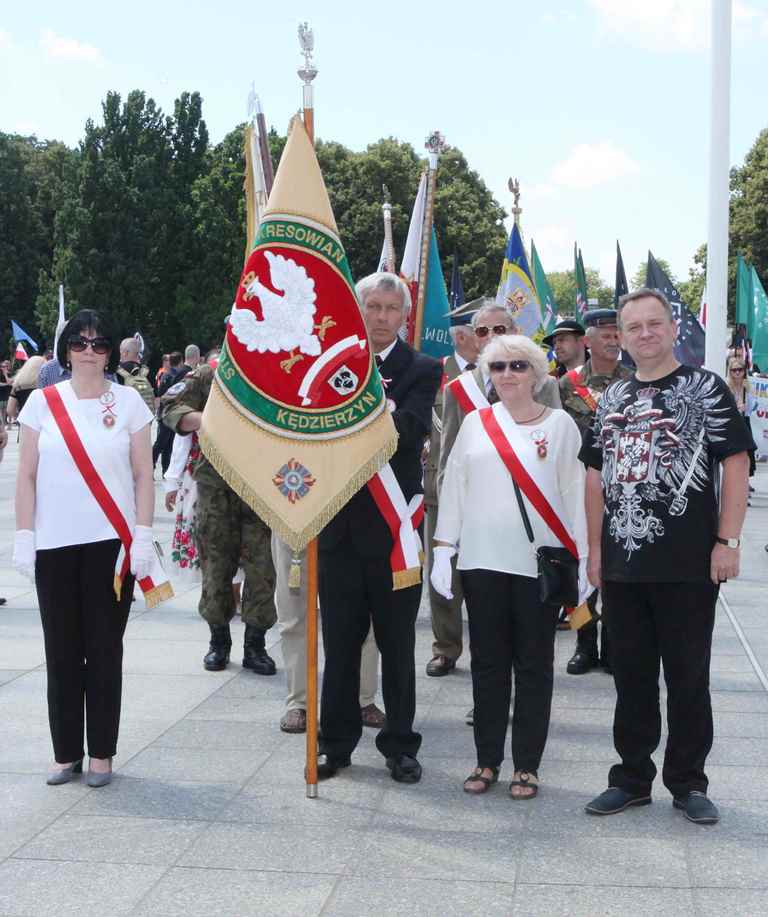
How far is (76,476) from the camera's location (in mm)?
5016

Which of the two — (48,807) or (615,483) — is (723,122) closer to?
(615,483)

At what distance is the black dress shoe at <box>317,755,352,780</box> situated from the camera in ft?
17.0

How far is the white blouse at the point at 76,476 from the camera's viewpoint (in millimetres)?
5008

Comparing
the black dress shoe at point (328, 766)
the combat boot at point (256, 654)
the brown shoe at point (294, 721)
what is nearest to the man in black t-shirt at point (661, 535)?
the black dress shoe at point (328, 766)

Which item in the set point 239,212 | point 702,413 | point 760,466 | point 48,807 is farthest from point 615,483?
point 239,212

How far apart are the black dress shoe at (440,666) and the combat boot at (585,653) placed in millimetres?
660

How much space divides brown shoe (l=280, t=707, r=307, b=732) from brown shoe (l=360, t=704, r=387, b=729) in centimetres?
29

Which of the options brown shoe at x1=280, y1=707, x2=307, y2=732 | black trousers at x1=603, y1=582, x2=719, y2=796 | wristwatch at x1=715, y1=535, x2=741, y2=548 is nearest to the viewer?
wristwatch at x1=715, y1=535, x2=741, y2=548

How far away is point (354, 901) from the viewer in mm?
3893

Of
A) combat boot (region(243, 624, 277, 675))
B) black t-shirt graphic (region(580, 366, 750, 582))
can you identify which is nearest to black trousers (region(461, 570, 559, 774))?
black t-shirt graphic (region(580, 366, 750, 582))

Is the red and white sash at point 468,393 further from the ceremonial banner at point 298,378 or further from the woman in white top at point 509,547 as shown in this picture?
the ceremonial banner at point 298,378

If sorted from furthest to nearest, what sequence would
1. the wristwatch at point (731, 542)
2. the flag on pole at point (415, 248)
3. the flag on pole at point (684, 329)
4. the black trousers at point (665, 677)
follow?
the flag on pole at point (684, 329), the flag on pole at point (415, 248), the black trousers at point (665, 677), the wristwatch at point (731, 542)

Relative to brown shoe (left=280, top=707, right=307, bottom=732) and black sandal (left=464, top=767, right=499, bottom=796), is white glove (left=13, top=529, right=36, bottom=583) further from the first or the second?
black sandal (left=464, top=767, right=499, bottom=796)

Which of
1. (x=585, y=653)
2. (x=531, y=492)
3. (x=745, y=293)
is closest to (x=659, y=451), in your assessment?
(x=531, y=492)
